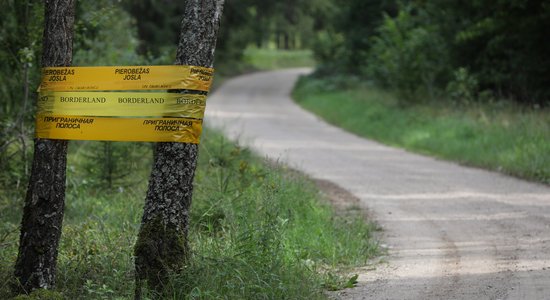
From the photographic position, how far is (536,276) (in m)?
7.41

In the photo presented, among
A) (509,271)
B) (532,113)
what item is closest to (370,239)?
(509,271)

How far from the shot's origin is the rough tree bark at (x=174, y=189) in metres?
6.38

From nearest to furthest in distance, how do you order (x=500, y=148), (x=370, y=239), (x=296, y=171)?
(x=370, y=239), (x=296, y=171), (x=500, y=148)

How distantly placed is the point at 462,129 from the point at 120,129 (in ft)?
42.3

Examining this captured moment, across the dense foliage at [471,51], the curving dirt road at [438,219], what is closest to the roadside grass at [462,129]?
the curving dirt road at [438,219]

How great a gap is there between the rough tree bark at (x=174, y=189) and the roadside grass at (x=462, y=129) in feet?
27.8

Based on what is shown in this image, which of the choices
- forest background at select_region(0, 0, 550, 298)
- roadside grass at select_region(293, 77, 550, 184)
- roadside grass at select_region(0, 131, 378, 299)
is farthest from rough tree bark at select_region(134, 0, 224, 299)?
roadside grass at select_region(293, 77, 550, 184)

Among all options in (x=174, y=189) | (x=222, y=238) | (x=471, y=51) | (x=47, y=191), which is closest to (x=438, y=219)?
(x=222, y=238)

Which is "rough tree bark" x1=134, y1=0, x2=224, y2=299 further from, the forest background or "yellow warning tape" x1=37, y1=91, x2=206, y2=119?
the forest background

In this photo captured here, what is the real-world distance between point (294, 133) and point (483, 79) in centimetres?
563

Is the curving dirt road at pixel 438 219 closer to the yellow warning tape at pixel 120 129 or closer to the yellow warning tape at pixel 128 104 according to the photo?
the yellow warning tape at pixel 120 129

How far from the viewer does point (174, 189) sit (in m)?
6.41

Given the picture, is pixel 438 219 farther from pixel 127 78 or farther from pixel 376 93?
pixel 376 93

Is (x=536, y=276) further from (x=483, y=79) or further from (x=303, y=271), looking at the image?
(x=483, y=79)
